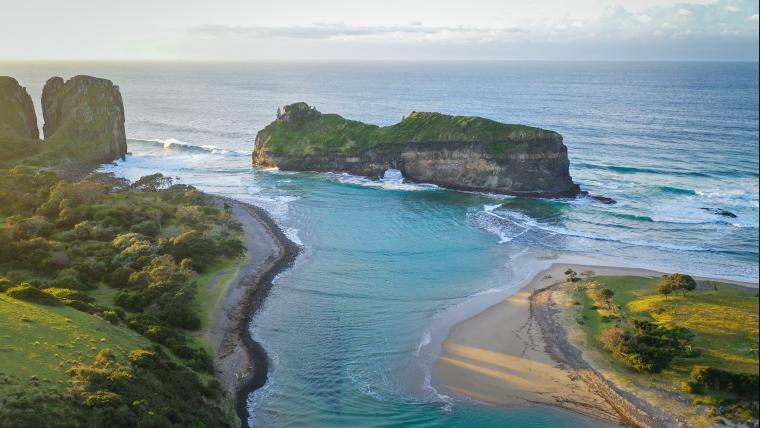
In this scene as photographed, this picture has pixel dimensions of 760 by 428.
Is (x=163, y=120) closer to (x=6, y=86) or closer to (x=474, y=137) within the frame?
(x=6, y=86)

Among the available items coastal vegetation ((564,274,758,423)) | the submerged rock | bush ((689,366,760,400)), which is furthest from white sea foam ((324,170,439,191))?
bush ((689,366,760,400))

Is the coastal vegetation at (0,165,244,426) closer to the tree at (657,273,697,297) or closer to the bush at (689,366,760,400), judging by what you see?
the bush at (689,366,760,400)

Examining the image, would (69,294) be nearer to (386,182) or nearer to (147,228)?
(147,228)

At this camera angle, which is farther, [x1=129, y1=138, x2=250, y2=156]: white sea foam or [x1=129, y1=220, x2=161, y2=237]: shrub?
[x1=129, y1=138, x2=250, y2=156]: white sea foam

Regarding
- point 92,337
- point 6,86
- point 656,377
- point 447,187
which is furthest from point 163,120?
point 656,377

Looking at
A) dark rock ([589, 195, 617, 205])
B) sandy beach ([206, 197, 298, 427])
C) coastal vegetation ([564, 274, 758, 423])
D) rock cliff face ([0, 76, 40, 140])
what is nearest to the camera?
coastal vegetation ([564, 274, 758, 423])

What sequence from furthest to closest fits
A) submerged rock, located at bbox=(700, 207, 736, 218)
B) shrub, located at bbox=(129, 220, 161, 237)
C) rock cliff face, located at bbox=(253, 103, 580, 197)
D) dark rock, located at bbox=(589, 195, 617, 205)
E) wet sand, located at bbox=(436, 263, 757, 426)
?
rock cliff face, located at bbox=(253, 103, 580, 197)
dark rock, located at bbox=(589, 195, 617, 205)
submerged rock, located at bbox=(700, 207, 736, 218)
shrub, located at bbox=(129, 220, 161, 237)
wet sand, located at bbox=(436, 263, 757, 426)

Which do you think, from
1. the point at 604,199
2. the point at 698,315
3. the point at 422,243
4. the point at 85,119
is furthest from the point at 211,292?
the point at 85,119
